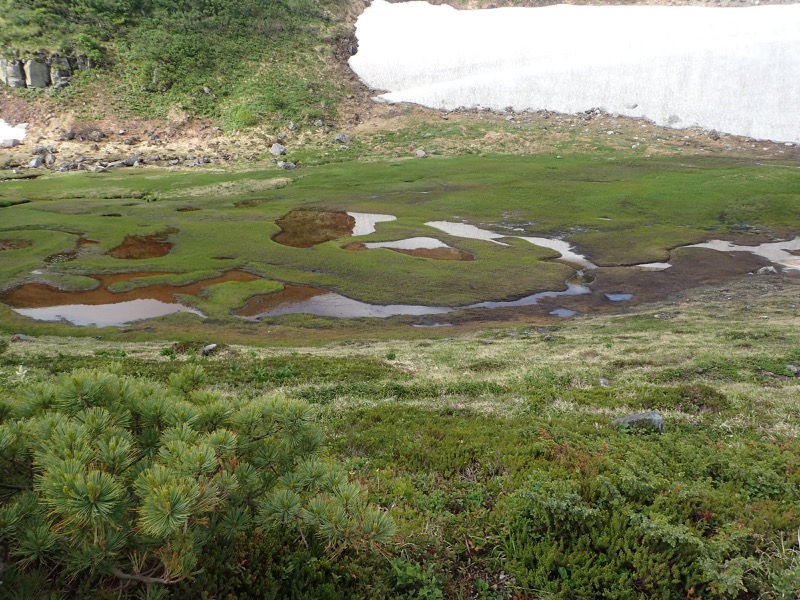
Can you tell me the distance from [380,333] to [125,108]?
375 feet

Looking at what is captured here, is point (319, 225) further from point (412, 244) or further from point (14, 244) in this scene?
point (14, 244)

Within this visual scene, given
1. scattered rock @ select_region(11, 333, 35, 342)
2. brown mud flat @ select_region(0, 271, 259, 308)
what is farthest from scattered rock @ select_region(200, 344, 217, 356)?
brown mud flat @ select_region(0, 271, 259, 308)

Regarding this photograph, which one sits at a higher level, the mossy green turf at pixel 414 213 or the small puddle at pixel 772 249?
the mossy green turf at pixel 414 213

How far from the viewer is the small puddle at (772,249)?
60250 millimetres

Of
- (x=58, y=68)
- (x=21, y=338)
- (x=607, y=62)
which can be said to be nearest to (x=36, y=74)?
(x=58, y=68)

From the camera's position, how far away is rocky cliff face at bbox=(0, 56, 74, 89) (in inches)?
4700

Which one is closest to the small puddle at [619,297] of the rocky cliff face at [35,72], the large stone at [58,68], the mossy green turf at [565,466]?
the mossy green turf at [565,466]

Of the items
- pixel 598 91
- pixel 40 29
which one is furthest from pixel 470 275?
pixel 40 29

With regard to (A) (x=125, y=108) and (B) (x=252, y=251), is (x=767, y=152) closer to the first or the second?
(B) (x=252, y=251)

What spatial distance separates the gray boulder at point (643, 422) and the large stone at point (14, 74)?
6043 inches

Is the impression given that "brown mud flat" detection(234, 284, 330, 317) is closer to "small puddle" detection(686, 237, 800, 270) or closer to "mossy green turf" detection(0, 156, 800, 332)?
"mossy green turf" detection(0, 156, 800, 332)

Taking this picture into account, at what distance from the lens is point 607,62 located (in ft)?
502

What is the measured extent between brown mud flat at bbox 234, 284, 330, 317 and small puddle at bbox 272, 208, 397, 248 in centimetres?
1490

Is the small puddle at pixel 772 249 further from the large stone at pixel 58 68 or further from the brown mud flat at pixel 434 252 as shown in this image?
the large stone at pixel 58 68
